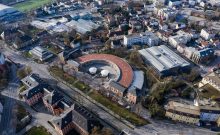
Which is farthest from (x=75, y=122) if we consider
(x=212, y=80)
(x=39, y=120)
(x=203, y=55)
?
(x=203, y=55)

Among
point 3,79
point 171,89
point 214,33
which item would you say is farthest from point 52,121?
point 214,33

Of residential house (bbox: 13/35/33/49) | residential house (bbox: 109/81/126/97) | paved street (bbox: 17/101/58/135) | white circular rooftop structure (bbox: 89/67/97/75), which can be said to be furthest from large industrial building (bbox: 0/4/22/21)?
residential house (bbox: 109/81/126/97)

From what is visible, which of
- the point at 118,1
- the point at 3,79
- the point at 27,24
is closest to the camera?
the point at 3,79

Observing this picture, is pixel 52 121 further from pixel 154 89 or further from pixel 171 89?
pixel 171 89

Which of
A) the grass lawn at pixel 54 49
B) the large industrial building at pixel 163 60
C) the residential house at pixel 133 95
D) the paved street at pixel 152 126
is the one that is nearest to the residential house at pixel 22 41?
the grass lawn at pixel 54 49

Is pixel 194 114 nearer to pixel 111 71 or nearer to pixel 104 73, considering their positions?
pixel 104 73

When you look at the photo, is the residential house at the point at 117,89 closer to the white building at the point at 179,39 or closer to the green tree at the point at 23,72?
the green tree at the point at 23,72

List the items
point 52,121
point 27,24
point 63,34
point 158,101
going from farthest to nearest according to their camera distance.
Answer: point 27,24 < point 63,34 < point 158,101 < point 52,121

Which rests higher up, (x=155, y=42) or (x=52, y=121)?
(x=155, y=42)
